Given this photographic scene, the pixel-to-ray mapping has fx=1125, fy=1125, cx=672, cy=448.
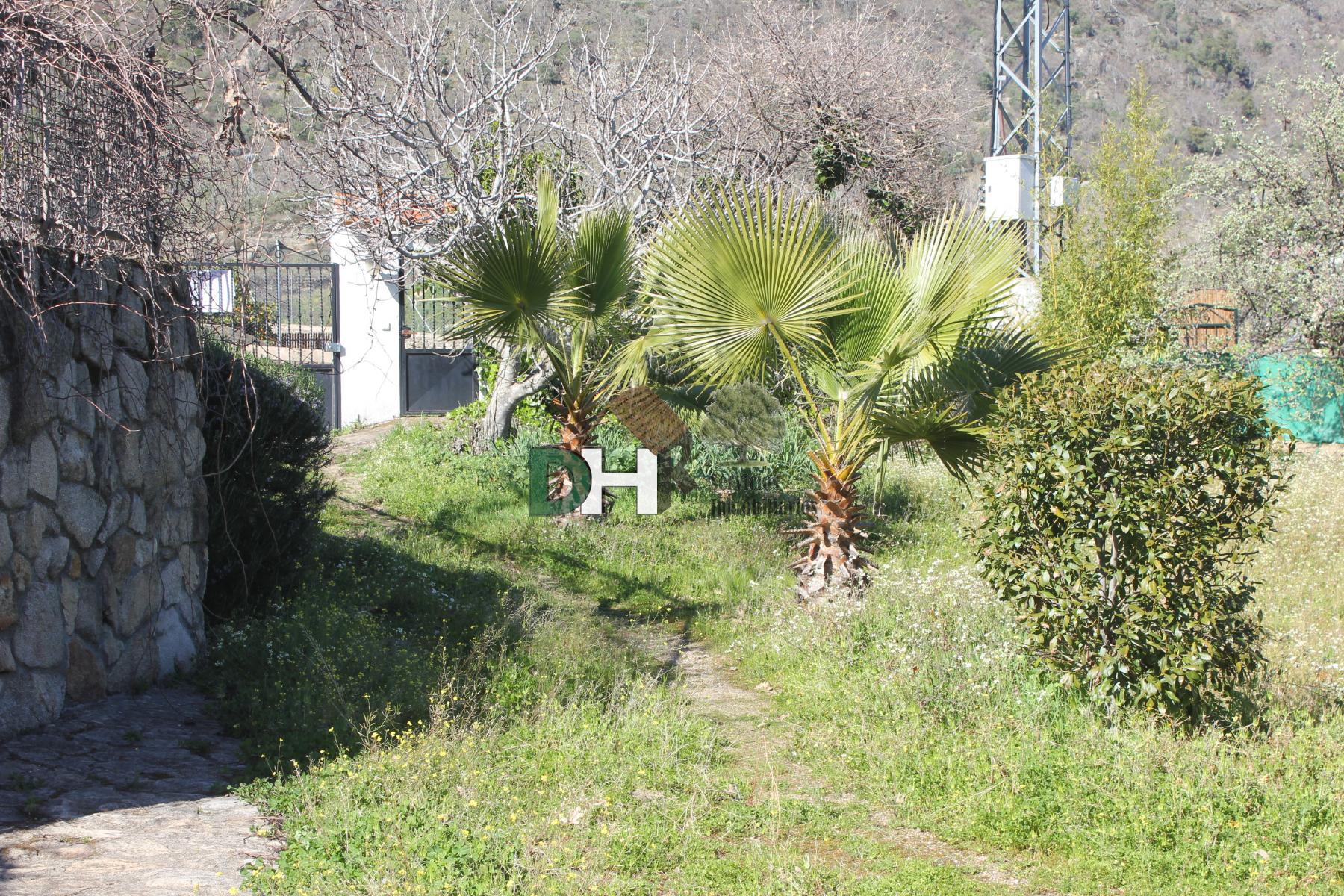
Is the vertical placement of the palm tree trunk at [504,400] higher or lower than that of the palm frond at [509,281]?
lower

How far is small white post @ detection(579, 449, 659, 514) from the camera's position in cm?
1102

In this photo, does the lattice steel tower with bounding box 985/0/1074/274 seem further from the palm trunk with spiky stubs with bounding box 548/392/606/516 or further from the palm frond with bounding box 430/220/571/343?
the palm frond with bounding box 430/220/571/343

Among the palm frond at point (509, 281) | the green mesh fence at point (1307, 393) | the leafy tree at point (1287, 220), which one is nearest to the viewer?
the palm frond at point (509, 281)

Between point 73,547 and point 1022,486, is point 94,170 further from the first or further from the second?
point 1022,486

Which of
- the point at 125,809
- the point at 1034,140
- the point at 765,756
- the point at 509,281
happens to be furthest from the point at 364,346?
the point at 125,809

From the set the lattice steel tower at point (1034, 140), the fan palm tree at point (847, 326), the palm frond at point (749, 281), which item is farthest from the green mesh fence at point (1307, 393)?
the palm frond at point (749, 281)

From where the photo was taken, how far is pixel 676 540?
10266 millimetres

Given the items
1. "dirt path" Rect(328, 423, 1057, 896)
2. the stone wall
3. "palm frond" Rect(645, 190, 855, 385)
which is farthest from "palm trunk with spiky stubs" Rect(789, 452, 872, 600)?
the stone wall

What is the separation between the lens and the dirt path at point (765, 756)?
169 inches

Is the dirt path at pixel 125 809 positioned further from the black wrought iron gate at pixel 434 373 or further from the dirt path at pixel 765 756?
the black wrought iron gate at pixel 434 373

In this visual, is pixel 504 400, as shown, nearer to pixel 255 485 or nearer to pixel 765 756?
pixel 255 485

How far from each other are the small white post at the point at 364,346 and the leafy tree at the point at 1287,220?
1098cm

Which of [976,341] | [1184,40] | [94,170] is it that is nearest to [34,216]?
[94,170]

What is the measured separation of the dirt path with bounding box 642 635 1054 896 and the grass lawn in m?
0.02
